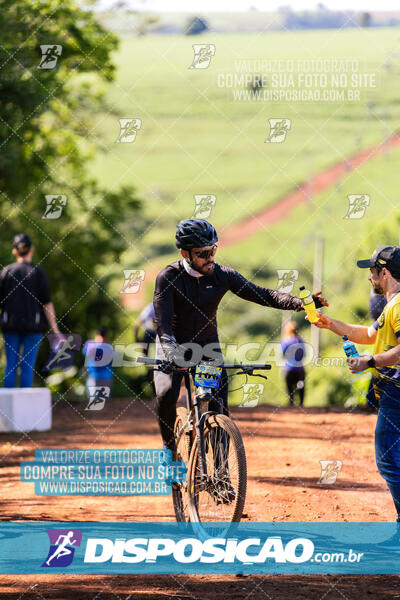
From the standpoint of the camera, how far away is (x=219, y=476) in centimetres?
609

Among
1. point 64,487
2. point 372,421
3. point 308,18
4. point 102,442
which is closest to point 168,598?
point 64,487

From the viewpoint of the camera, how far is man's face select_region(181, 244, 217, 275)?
645 centimetres

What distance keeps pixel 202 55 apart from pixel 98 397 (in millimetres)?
5740

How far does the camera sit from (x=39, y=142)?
1032 inches

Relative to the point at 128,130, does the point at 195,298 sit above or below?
above

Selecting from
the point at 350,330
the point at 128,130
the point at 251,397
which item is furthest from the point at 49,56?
the point at 350,330

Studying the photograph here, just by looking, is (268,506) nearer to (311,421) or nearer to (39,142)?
(311,421)

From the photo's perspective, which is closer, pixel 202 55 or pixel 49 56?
pixel 202 55

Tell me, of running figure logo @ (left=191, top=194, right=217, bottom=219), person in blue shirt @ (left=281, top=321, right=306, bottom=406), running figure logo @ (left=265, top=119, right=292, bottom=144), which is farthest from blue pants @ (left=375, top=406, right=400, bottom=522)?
person in blue shirt @ (left=281, top=321, right=306, bottom=406)

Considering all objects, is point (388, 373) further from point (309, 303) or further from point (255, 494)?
point (255, 494)

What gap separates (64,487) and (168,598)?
3542mm

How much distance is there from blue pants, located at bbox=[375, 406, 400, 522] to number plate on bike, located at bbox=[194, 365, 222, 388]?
107 cm

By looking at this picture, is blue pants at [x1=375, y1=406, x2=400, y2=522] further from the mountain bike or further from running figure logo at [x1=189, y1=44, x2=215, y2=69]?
running figure logo at [x1=189, y1=44, x2=215, y2=69]

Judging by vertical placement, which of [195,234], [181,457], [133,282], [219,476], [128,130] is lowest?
[133,282]
